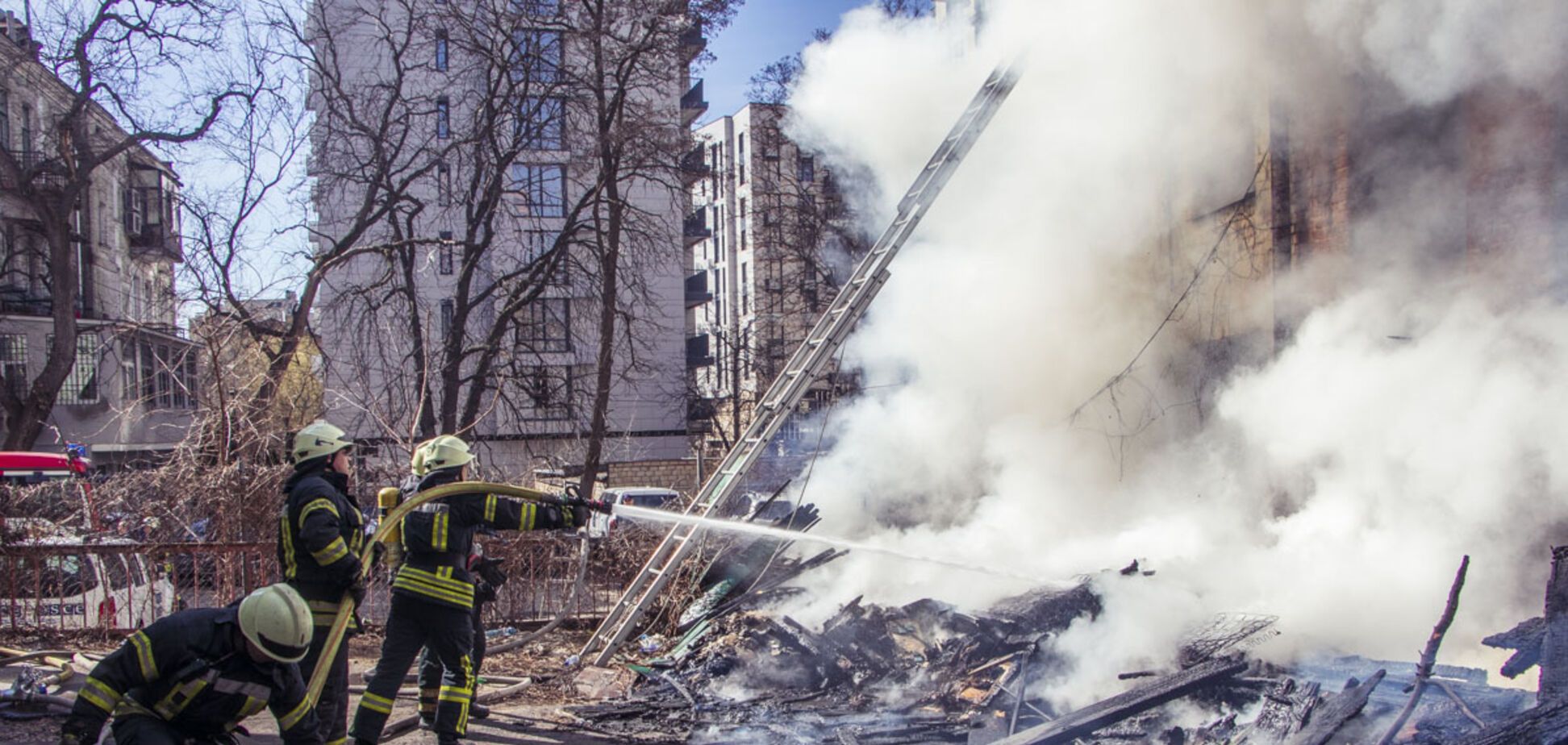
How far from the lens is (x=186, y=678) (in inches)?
140

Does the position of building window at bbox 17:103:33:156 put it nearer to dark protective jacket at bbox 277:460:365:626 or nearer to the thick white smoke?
the thick white smoke

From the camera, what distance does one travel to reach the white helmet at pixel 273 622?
363cm

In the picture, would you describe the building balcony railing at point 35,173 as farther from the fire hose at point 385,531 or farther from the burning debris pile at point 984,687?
the fire hose at point 385,531

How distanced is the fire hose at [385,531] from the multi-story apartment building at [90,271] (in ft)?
22.9

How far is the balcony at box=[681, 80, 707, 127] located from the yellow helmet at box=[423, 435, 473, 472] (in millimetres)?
23555

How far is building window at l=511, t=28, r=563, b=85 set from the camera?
1686 cm

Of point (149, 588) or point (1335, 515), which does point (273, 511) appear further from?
point (1335, 515)

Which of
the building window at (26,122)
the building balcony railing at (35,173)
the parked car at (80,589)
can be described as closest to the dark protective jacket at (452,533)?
the parked car at (80,589)

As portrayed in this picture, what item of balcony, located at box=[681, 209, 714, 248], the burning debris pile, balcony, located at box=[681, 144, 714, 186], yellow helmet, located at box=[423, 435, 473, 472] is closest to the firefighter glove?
yellow helmet, located at box=[423, 435, 473, 472]

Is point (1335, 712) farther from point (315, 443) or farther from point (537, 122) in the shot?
point (537, 122)

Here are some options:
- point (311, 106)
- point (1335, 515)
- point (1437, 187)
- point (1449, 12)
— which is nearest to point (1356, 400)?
point (1335, 515)

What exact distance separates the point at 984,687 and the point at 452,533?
3487 millimetres

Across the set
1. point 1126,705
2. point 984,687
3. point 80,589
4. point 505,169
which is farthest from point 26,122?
point 1126,705

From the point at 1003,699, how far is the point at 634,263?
40.3 ft
